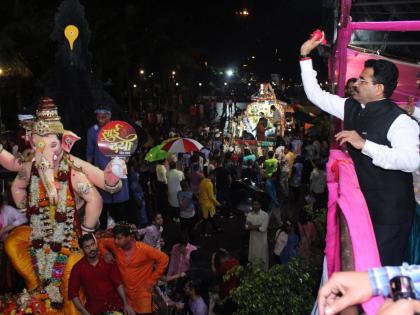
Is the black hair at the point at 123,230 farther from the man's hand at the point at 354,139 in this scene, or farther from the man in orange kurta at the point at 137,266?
the man's hand at the point at 354,139

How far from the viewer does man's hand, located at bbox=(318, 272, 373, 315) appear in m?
2.02

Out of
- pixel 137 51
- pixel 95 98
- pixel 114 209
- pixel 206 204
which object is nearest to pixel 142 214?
pixel 206 204

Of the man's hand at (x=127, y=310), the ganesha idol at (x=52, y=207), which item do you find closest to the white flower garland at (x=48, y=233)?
the ganesha idol at (x=52, y=207)

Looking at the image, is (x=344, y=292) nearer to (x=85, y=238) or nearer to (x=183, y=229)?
(x=85, y=238)

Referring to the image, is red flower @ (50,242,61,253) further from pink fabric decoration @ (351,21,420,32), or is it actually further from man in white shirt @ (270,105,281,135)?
man in white shirt @ (270,105,281,135)

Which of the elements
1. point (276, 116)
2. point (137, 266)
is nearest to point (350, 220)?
point (137, 266)

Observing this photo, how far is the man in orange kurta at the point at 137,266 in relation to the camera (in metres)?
5.99

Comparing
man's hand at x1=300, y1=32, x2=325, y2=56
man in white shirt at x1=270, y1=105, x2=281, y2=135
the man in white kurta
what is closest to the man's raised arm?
man's hand at x1=300, y1=32, x2=325, y2=56

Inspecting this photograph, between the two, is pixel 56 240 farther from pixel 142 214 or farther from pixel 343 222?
pixel 142 214

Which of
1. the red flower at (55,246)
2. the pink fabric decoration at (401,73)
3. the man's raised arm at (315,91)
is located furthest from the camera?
the pink fabric decoration at (401,73)

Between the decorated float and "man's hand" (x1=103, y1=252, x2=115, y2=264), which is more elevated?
the decorated float

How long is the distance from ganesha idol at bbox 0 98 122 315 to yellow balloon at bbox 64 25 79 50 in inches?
60.1

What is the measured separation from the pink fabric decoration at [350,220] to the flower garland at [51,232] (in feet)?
9.72

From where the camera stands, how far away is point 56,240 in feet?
17.6
